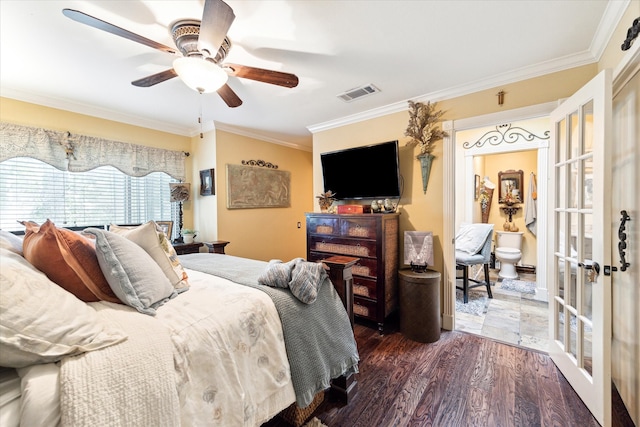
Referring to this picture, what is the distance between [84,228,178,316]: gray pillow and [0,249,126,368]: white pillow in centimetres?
21

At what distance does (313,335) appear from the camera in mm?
1471

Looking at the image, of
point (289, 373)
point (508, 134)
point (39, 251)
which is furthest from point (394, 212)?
point (39, 251)

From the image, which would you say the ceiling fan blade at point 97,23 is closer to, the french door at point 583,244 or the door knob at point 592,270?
the french door at point 583,244

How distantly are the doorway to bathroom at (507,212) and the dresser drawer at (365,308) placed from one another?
0.97 metres

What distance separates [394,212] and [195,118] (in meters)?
2.85

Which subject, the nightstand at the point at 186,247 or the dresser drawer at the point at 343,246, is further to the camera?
the nightstand at the point at 186,247

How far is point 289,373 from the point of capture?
133cm

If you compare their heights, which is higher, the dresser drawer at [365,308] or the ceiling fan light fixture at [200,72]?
the ceiling fan light fixture at [200,72]

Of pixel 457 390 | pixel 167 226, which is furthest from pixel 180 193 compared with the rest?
pixel 457 390

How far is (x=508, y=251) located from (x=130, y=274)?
5131 millimetres

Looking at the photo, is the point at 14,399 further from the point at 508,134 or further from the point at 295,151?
the point at 508,134

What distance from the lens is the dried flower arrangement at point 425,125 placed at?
109 inches

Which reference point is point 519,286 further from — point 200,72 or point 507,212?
point 200,72

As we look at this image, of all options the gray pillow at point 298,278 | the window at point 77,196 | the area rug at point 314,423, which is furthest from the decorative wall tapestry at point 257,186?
the area rug at point 314,423
